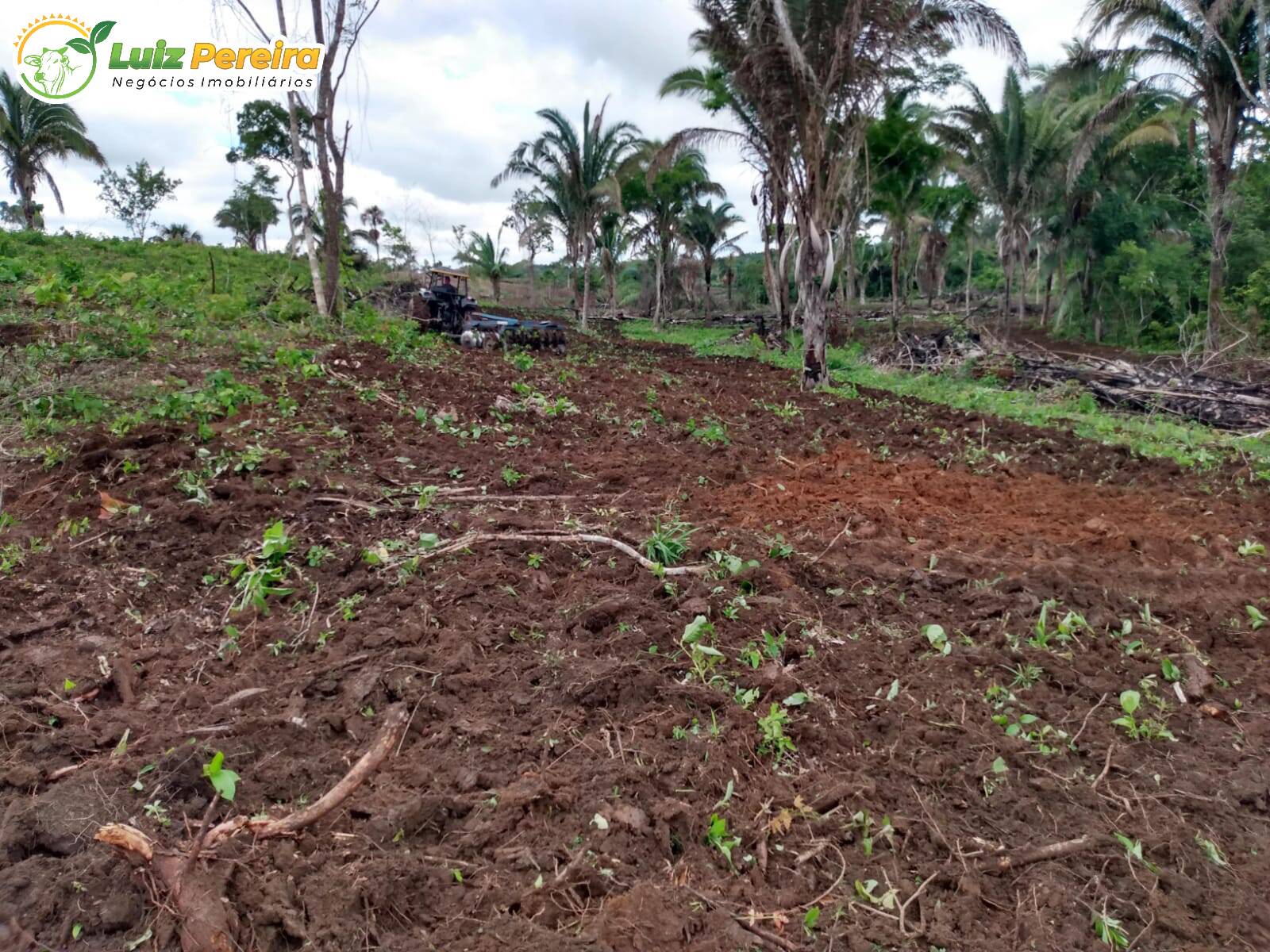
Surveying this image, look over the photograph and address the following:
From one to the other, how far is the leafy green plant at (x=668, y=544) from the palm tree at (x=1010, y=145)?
17.0m

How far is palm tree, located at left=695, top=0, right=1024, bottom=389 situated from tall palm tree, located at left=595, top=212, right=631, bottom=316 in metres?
16.0

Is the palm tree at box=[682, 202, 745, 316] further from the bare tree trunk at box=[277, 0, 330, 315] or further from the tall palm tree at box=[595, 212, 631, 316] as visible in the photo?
the bare tree trunk at box=[277, 0, 330, 315]

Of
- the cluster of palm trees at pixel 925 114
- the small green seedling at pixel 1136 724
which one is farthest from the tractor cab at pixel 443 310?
the small green seedling at pixel 1136 724

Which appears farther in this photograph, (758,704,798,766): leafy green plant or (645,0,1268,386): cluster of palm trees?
(645,0,1268,386): cluster of palm trees

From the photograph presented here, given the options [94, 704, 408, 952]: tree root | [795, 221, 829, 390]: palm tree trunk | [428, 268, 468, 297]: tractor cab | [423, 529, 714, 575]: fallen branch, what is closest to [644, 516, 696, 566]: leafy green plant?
[423, 529, 714, 575]: fallen branch

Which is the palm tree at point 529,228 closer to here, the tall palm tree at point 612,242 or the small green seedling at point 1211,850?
the tall palm tree at point 612,242

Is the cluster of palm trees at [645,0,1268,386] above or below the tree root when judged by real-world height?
above

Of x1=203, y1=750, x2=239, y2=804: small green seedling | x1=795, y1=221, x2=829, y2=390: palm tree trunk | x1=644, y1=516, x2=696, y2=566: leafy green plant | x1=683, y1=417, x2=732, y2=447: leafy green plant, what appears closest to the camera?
x1=203, y1=750, x2=239, y2=804: small green seedling

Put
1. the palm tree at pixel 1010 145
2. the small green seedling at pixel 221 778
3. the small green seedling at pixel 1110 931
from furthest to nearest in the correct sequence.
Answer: the palm tree at pixel 1010 145, the small green seedling at pixel 221 778, the small green seedling at pixel 1110 931

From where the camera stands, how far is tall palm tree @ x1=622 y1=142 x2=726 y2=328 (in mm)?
23562

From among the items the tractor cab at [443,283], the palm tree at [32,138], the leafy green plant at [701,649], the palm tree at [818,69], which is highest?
the palm tree at [32,138]

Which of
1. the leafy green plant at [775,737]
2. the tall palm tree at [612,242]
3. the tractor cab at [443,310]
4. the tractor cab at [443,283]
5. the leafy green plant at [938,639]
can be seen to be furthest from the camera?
the tall palm tree at [612,242]

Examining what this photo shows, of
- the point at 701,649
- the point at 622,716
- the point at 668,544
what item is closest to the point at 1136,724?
the point at 701,649

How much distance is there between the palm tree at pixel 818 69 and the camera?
9609 mm
